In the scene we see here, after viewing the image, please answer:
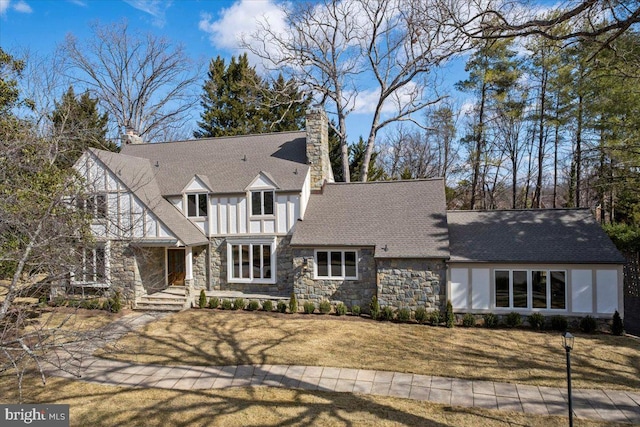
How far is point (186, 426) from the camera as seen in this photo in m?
7.43

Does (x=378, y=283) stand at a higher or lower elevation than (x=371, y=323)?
higher

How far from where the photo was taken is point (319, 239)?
1620cm

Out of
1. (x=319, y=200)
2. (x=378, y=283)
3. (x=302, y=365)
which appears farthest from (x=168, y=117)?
(x=302, y=365)

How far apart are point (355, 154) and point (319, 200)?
13133mm

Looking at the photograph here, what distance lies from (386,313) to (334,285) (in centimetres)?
245

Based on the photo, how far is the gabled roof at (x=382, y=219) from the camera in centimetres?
1532

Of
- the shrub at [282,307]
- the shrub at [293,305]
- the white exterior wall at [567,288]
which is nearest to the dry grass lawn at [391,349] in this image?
the shrub at [293,305]

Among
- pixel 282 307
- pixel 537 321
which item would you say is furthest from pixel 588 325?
pixel 282 307

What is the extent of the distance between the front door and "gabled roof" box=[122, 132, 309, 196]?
2962 millimetres

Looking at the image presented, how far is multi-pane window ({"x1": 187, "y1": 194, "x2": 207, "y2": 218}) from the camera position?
1873cm

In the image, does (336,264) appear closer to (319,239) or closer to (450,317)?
(319,239)

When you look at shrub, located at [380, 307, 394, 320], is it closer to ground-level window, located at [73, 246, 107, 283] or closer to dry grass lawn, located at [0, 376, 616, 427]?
dry grass lawn, located at [0, 376, 616, 427]

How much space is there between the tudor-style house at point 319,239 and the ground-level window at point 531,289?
0.04 metres

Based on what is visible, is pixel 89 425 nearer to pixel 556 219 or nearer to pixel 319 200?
pixel 319 200
